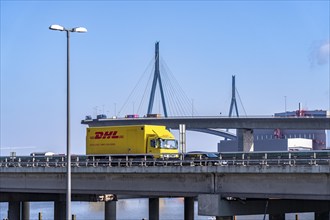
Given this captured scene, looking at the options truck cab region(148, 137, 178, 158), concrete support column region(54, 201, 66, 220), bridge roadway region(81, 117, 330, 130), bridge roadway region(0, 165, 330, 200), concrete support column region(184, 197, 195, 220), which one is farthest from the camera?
bridge roadway region(81, 117, 330, 130)

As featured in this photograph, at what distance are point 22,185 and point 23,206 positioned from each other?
1741 centimetres

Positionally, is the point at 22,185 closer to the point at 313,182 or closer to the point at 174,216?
the point at 313,182

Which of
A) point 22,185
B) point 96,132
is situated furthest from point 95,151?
point 22,185

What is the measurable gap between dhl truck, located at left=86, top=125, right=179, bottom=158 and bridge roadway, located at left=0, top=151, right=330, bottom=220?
7884 mm

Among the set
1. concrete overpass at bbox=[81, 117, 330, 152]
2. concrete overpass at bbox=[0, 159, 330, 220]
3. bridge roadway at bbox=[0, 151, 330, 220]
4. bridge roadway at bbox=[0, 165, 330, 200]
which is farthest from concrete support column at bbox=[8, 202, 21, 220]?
concrete overpass at bbox=[81, 117, 330, 152]

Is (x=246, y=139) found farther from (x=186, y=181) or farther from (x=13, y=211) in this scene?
(x=186, y=181)

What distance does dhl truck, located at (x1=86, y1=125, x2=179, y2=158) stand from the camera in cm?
6397

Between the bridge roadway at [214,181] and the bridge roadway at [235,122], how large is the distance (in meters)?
97.6

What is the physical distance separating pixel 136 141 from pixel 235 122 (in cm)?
9780

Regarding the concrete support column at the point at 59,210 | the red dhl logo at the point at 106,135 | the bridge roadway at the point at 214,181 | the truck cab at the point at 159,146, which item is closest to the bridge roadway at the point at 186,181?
the bridge roadway at the point at 214,181

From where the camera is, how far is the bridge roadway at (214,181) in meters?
41.9

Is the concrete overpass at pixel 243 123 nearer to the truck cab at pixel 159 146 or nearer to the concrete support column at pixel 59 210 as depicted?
the truck cab at pixel 159 146

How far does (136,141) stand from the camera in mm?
64750

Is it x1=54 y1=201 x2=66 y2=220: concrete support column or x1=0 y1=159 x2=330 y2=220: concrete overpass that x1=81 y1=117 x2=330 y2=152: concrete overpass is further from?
x1=0 y1=159 x2=330 y2=220: concrete overpass
